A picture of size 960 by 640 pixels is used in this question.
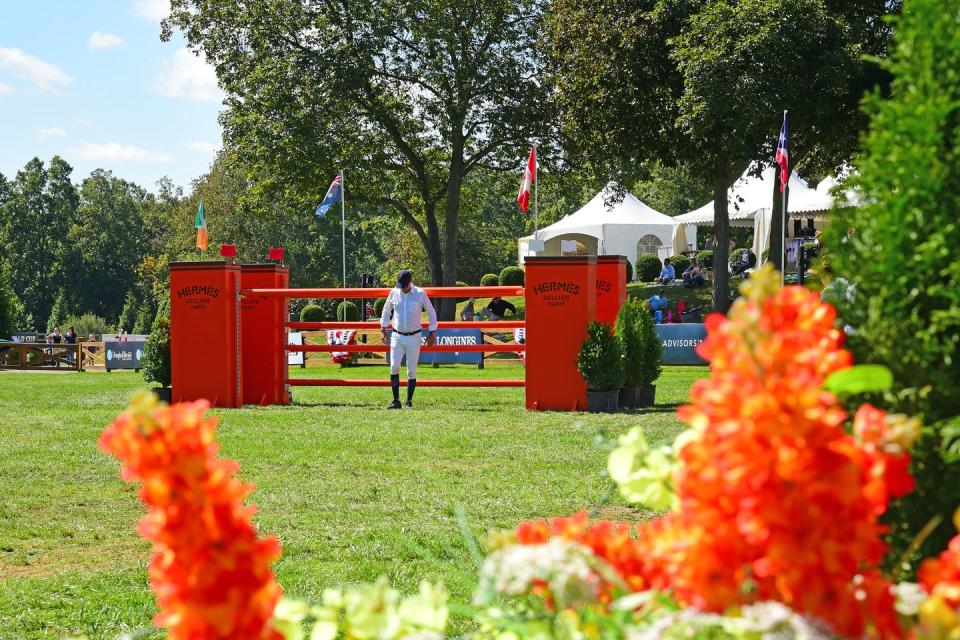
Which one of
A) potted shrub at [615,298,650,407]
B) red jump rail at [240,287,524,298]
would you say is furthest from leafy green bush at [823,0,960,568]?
red jump rail at [240,287,524,298]

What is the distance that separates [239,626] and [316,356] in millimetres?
31780

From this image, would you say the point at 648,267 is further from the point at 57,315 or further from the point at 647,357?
the point at 57,315

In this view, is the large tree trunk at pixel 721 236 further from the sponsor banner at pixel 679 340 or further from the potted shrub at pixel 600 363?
the potted shrub at pixel 600 363

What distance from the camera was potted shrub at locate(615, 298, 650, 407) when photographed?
13.8 meters

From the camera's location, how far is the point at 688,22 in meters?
28.5

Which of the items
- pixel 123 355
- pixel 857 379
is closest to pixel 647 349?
pixel 857 379

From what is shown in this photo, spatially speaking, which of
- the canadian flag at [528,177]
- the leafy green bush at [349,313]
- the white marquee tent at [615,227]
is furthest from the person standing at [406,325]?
the white marquee tent at [615,227]

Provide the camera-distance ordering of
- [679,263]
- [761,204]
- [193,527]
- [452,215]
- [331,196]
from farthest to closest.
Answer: [679,263], [761,204], [452,215], [331,196], [193,527]

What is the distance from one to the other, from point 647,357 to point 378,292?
11.9 feet

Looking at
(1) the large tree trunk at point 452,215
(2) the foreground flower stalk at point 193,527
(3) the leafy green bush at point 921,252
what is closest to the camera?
(2) the foreground flower stalk at point 193,527

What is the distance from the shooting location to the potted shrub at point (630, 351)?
45.2 feet

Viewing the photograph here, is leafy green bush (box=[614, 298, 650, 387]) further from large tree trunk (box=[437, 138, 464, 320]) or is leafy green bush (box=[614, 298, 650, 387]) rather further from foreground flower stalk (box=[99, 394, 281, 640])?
large tree trunk (box=[437, 138, 464, 320])

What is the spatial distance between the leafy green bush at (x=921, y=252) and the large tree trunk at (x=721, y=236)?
2881 centimetres

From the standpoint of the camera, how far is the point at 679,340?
22719mm
